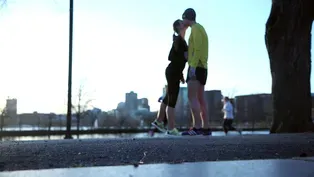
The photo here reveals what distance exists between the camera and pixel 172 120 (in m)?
8.33

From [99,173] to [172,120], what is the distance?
17.3ft

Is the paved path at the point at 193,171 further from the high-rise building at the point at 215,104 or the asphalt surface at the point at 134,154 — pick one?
the high-rise building at the point at 215,104

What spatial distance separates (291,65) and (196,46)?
3.21 metres

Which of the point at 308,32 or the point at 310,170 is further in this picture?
the point at 308,32

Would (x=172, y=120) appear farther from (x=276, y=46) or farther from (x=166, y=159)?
(x=166, y=159)

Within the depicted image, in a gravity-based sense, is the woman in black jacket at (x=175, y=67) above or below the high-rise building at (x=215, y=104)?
below

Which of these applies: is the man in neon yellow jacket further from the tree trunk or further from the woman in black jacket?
the tree trunk

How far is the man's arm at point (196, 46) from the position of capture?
777cm

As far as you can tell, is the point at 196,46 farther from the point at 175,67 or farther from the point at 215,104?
the point at 215,104

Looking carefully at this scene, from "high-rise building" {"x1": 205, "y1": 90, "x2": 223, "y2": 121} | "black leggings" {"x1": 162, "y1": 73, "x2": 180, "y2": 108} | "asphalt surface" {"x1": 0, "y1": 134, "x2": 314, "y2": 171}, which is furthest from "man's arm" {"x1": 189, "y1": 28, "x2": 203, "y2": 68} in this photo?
"high-rise building" {"x1": 205, "y1": 90, "x2": 223, "y2": 121}

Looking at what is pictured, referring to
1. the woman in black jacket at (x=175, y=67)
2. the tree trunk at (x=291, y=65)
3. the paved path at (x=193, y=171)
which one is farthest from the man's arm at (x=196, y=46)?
the paved path at (x=193, y=171)

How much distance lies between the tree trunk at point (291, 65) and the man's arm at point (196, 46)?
3099 millimetres

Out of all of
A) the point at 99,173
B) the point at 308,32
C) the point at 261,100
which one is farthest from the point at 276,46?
the point at 261,100

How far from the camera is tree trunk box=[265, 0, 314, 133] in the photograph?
9.88 meters
